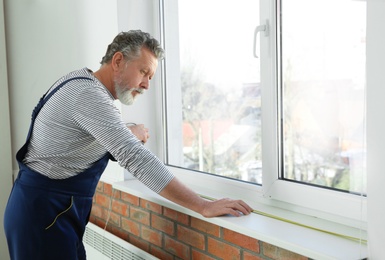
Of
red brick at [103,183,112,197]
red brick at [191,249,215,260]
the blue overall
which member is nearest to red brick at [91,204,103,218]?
red brick at [103,183,112,197]

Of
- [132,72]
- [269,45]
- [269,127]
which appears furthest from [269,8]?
[132,72]

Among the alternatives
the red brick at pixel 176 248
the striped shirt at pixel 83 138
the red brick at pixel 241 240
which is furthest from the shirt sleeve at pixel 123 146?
the red brick at pixel 176 248

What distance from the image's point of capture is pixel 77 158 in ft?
6.20

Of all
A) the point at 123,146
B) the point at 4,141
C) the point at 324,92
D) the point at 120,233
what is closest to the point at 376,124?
the point at 324,92

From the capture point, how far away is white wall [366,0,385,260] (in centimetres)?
113

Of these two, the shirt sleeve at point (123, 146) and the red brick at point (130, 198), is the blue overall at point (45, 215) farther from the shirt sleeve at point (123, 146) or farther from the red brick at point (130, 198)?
the red brick at point (130, 198)

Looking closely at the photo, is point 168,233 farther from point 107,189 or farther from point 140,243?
point 107,189

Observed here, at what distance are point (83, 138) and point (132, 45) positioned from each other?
438 mm

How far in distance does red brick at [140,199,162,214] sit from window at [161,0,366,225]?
0.25 metres

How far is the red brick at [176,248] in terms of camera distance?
1.93 meters

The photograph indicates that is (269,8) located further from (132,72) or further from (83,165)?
(83,165)

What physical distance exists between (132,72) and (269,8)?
2.02ft

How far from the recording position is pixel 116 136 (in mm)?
1653

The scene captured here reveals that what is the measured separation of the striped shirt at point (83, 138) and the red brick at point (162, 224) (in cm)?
41
